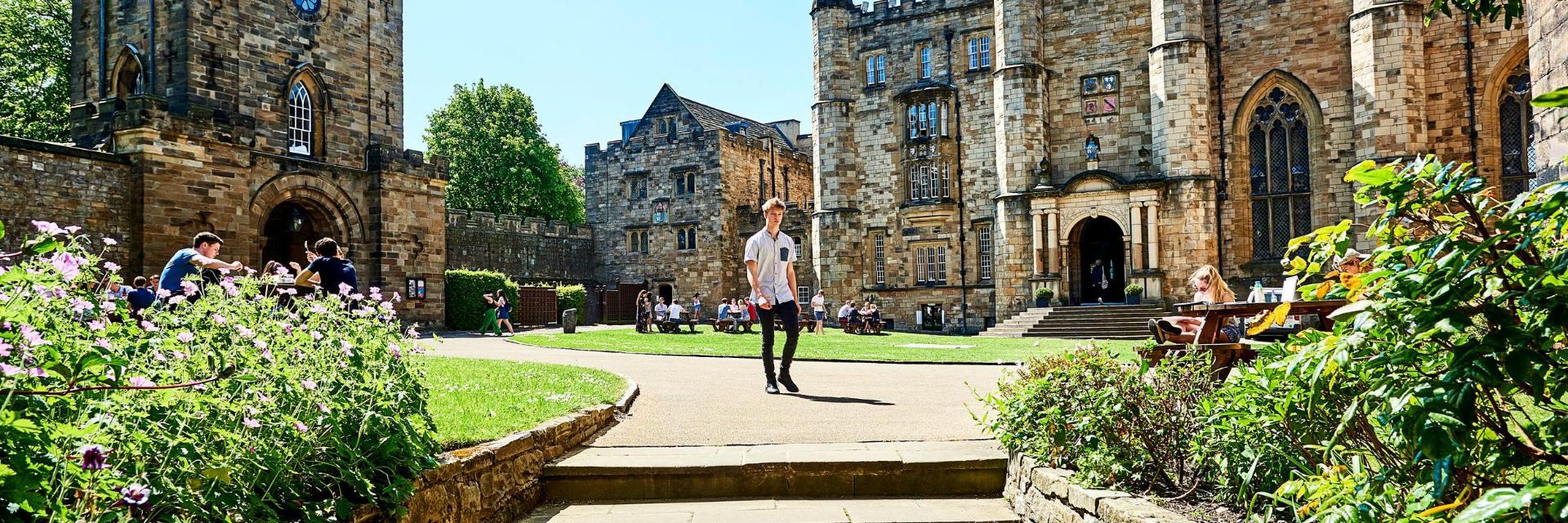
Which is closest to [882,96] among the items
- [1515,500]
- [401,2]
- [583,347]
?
[401,2]

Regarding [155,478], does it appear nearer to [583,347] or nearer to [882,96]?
[583,347]

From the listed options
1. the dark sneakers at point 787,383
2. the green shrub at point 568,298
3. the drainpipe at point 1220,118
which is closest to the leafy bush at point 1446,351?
the dark sneakers at point 787,383

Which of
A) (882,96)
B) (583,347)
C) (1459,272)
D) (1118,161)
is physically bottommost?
(583,347)

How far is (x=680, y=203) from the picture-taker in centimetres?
4662

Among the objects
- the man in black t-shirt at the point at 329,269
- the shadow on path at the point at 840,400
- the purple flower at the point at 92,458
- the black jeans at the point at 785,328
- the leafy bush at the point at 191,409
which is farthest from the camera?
the man in black t-shirt at the point at 329,269

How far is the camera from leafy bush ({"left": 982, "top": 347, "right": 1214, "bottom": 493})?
4352 millimetres

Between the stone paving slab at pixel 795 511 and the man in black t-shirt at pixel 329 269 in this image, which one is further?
the man in black t-shirt at pixel 329 269

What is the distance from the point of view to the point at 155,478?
276 cm

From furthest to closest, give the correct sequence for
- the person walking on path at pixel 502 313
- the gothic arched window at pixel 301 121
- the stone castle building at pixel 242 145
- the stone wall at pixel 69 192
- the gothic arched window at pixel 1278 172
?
the person walking on path at pixel 502 313 < the gothic arched window at pixel 1278 172 < the gothic arched window at pixel 301 121 < the stone castle building at pixel 242 145 < the stone wall at pixel 69 192

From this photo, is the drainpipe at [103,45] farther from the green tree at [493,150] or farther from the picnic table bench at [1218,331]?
the picnic table bench at [1218,331]

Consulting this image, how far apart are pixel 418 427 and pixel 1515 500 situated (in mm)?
4157

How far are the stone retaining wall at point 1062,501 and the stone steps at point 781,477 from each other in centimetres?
28

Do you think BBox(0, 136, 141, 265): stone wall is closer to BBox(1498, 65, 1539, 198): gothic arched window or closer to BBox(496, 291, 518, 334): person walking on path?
BBox(496, 291, 518, 334): person walking on path

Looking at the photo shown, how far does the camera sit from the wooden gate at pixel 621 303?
45969 mm
